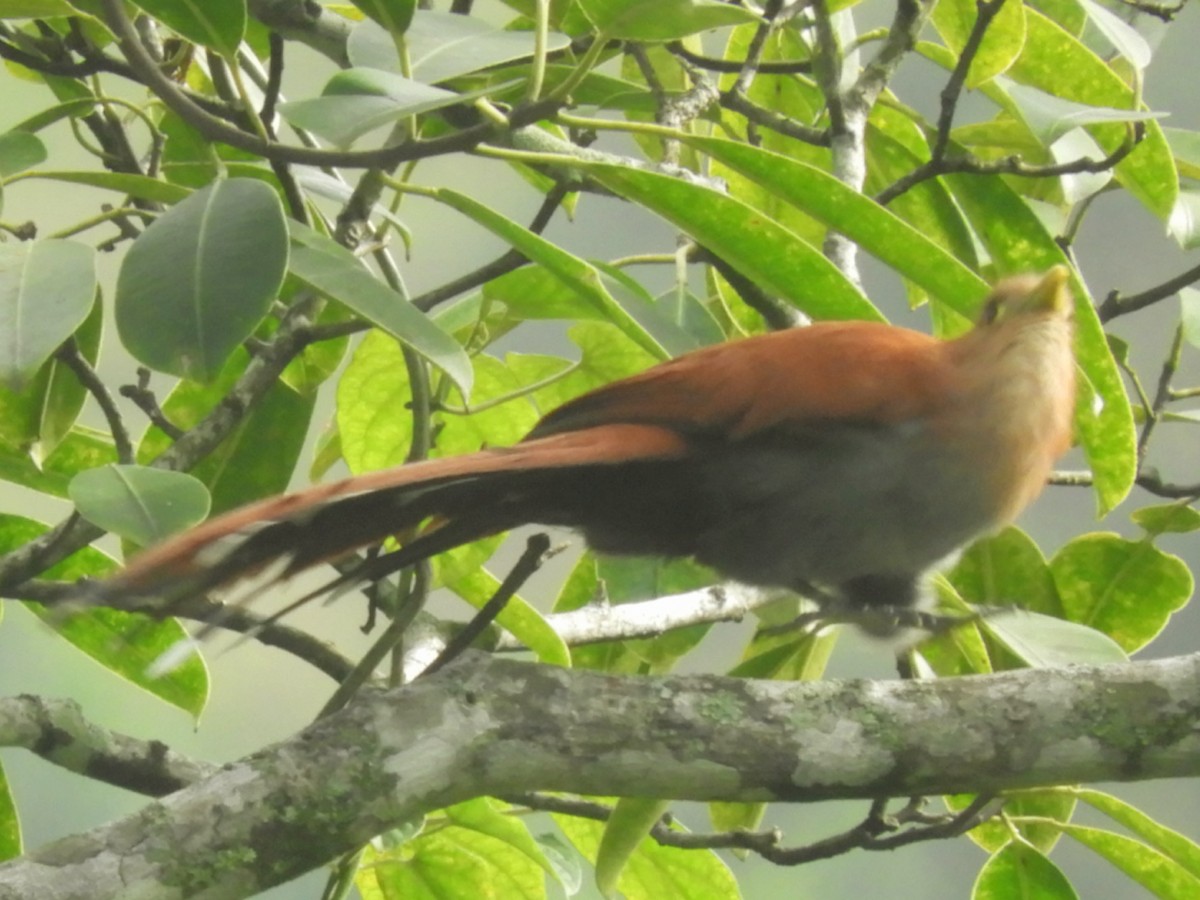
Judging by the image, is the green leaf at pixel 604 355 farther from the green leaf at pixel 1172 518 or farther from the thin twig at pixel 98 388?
the green leaf at pixel 1172 518

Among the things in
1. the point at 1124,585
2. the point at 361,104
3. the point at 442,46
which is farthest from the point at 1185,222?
the point at 361,104

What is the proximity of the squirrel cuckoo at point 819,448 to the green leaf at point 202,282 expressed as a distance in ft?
0.81

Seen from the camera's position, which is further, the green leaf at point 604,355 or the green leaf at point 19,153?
the green leaf at point 604,355

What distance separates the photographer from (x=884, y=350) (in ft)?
4.02

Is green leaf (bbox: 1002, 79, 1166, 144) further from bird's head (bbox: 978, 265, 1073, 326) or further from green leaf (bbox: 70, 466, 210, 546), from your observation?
green leaf (bbox: 70, 466, 210, 546)

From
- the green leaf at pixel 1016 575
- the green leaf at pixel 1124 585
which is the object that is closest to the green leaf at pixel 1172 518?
the green leaf at pixel 1124 585

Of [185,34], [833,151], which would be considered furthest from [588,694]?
[833,151]

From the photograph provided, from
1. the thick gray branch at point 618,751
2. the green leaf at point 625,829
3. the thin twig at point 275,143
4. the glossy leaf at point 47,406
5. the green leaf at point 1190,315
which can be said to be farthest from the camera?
the green leaf at point 1190,315

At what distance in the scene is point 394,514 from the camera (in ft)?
3.30

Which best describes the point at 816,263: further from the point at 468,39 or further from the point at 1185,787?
the point at 1185,787

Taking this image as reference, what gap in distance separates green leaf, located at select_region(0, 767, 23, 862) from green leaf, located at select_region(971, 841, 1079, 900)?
0.92 meters

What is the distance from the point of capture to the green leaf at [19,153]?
3.62ft

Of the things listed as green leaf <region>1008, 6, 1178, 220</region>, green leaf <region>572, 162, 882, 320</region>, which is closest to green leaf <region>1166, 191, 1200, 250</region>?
green leaf <region>1008, 6, 1178, 220</region>

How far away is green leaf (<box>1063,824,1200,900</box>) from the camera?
4.54 ft
